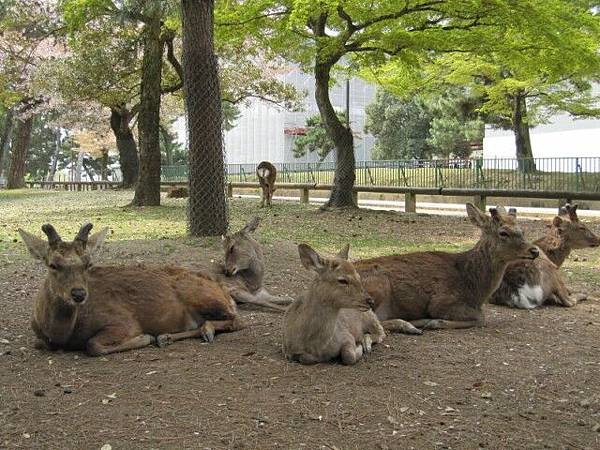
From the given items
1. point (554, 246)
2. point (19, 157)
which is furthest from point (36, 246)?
point (19, 157)

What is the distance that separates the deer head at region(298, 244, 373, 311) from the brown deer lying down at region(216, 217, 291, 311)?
80.2 inches

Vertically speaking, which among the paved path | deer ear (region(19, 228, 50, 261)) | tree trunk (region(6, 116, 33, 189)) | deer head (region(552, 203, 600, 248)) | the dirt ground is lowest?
the dirt ground

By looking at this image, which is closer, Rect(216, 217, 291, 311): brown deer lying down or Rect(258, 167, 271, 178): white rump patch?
Rect(216, 217, 291, 311): brown deer lying down

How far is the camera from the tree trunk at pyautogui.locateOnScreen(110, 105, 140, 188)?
31.0m

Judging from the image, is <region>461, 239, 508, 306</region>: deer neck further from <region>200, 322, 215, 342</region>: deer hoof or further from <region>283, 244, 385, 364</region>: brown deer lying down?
<region>200, 322, 215, 342</region>: deer hoof

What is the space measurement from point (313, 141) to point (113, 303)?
50288mm

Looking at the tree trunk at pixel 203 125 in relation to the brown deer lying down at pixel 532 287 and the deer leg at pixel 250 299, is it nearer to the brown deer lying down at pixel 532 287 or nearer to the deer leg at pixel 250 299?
the deer leg at pixel 250 299

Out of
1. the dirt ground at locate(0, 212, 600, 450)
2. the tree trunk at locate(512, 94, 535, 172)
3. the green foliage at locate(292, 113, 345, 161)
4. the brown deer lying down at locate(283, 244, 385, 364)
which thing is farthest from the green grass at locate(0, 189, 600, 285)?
the green foliage at locate(292, 113, 345, 161)

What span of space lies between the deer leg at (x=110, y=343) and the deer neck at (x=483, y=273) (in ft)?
10.3

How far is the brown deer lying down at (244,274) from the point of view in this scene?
23.9 ft

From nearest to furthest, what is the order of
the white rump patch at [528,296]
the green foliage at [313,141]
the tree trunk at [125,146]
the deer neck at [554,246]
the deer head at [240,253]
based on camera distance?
the deer head at [240,253] < the white rump patch at [528,296] < the deer neck at [554,246] < the tree trunk at [125,146] < the green foliage at [313,141]

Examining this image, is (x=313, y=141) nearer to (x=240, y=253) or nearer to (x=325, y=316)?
(x=240, y=253)

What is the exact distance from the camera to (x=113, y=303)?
559 centimetres

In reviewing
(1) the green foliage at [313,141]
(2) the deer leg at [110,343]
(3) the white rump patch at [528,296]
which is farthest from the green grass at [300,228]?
(1) the green foliage at [313,141]
